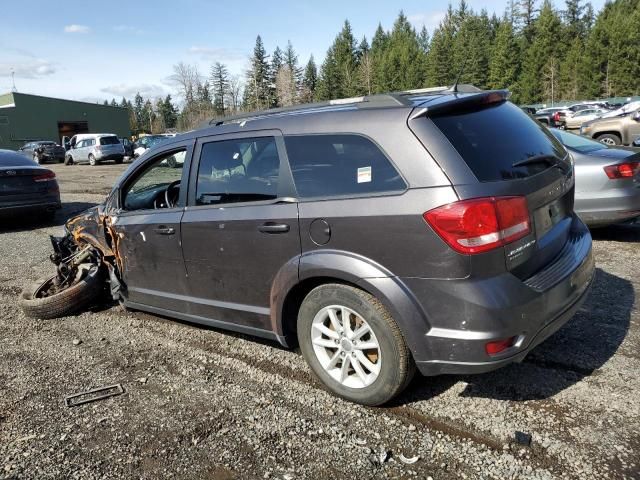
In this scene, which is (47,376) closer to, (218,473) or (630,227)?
(218,473)

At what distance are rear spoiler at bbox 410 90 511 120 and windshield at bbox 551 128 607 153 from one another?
3.75 meters

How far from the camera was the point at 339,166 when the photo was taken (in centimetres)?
307

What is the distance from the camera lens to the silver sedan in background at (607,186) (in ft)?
20.0

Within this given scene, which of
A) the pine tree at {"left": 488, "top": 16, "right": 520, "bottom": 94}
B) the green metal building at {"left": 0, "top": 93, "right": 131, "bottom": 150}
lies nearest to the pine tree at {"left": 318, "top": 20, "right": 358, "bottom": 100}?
the pine tree at {"left": 488, "top": 16, "right": 520, "bottom": 94}

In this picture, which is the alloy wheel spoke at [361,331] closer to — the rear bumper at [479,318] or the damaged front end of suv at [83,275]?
the rear bumper at [479,318]

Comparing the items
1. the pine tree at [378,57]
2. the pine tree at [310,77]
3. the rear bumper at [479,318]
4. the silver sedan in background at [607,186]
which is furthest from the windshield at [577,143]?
the pine tree at [310,77]

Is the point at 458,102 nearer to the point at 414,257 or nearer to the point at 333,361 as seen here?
the point at 414,257

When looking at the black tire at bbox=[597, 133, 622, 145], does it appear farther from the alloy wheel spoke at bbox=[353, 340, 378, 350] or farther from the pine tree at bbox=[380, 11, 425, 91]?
the pine tree at bbox=[380, 11, 425, 91]

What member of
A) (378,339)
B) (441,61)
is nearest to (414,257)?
(378,339)

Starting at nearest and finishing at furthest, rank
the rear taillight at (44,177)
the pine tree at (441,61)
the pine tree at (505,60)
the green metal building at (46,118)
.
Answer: the rear taillight at (44,177) < the green metal building at (46,118) < the pine tree at (505,60) < the pine tree at (441,61)

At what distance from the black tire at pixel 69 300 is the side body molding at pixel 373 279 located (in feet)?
9.59

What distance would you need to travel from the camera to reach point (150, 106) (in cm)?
10125

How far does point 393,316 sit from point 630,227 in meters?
5.84

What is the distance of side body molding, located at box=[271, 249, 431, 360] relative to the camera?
109 inches
